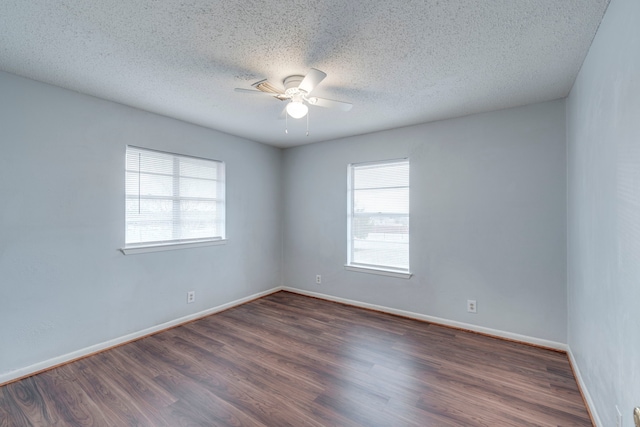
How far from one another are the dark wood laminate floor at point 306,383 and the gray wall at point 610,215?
0.50 m

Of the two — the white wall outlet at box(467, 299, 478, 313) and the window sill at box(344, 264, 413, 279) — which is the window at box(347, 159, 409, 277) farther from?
the white wall outlet at box(467, 299, 478, 313)

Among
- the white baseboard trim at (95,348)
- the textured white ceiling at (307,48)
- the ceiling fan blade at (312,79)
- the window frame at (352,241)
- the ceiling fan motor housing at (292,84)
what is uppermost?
the textured white ceiling at (307,48)

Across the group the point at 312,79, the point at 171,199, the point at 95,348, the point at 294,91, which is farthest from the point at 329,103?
the point at 95,348

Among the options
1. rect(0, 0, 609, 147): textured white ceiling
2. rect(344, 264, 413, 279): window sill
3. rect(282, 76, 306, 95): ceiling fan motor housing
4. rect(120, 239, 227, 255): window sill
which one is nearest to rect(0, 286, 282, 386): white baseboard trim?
rect(120, 239, 227, 255): window sill

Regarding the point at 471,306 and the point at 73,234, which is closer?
the point at 73,234

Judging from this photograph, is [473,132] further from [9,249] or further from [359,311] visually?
[9,249]

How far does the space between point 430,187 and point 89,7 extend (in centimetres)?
329

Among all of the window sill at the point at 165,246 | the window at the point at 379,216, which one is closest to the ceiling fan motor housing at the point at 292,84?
the window at the point at 379,216

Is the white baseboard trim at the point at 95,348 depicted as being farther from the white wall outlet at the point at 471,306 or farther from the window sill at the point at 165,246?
the white wall outlet at the point at 471,306

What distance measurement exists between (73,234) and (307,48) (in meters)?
2.59

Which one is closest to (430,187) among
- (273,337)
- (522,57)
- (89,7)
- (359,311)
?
(522,57)

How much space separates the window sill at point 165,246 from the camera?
2923 mm

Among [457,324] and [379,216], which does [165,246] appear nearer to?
[379,216]

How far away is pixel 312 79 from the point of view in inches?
76.3
